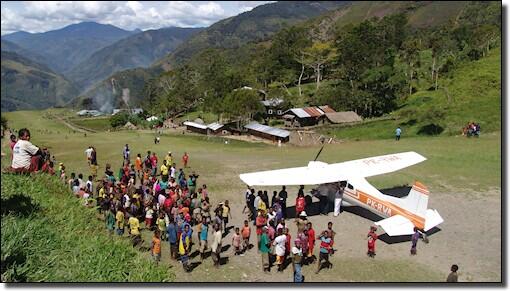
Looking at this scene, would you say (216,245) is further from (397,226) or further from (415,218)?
(415,218)

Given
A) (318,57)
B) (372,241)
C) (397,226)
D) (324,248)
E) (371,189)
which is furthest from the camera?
(318,57)

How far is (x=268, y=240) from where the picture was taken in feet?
46.4

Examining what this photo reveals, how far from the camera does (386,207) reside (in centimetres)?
1772

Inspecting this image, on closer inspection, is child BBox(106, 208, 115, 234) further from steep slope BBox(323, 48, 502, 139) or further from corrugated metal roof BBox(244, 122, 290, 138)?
steep slope BBox(323, 48, 502, 139)

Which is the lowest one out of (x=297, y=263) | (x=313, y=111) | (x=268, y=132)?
(x=297, y=263)

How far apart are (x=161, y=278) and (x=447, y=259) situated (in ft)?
32.9

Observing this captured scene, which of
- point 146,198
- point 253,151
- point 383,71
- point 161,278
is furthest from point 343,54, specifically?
point 161,278

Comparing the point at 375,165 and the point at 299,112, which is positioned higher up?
the point at 299,112

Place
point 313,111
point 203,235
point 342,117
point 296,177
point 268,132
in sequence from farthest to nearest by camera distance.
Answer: point 313,111 → point 342,117 → point 268,132 → point 296,177 → point 203,235

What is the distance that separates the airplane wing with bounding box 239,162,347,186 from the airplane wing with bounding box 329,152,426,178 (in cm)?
68

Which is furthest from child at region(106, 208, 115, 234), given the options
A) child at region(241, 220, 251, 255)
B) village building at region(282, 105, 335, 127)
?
village building at region(282, 105, 335, 127)

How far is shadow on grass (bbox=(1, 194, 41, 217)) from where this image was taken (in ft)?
41.4

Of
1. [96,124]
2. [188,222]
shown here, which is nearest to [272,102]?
[188,222]

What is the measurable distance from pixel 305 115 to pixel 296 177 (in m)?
33.2
